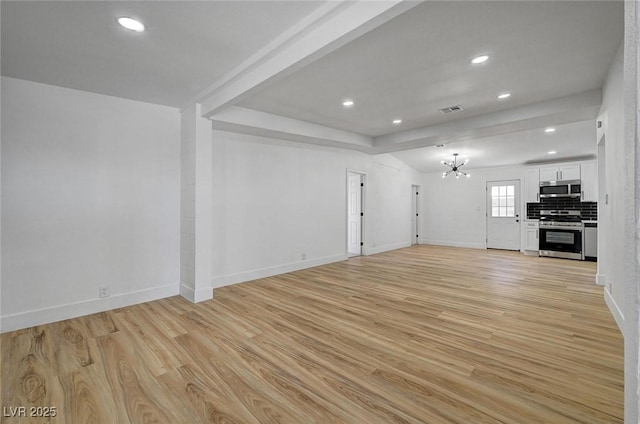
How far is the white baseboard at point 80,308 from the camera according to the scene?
3074mm

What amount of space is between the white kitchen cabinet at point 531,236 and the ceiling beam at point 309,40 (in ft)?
27.2

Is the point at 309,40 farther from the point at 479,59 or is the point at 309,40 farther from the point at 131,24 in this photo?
the point at 479,59

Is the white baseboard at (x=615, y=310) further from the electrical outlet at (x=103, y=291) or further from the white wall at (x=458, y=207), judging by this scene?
the electrical outlet at (x=103, y=291)

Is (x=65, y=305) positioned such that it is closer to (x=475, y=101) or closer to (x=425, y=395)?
(x=425, y=395)

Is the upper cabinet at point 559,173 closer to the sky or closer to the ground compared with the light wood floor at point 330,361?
closer to the sky

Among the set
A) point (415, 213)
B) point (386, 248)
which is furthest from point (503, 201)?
point (386, 248)

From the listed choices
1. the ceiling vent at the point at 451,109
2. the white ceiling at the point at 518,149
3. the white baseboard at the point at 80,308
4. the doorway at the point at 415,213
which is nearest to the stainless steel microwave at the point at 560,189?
the white ceiling at the point at 518,149

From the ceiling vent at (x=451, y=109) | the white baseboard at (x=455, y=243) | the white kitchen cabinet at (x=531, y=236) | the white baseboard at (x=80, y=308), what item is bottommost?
the white baseboard at (x=80, y=308)

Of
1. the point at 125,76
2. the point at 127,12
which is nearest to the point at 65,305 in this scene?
the point at 125,76

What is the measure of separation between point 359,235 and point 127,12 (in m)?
6.44

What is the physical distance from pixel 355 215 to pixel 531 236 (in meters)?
4.97

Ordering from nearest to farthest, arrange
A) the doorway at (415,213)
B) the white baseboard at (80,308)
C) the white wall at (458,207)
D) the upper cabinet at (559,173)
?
the white baseboard at (80,308) < the upper cabinet at (559,173) < the white wall at (458,207) < the doorway at (415,213)

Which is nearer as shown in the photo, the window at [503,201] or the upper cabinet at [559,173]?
the upper cabinet at [559,173]

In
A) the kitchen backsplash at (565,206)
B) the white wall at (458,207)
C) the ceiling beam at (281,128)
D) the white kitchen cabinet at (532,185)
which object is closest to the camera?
the ceiling beam at (281,128)
